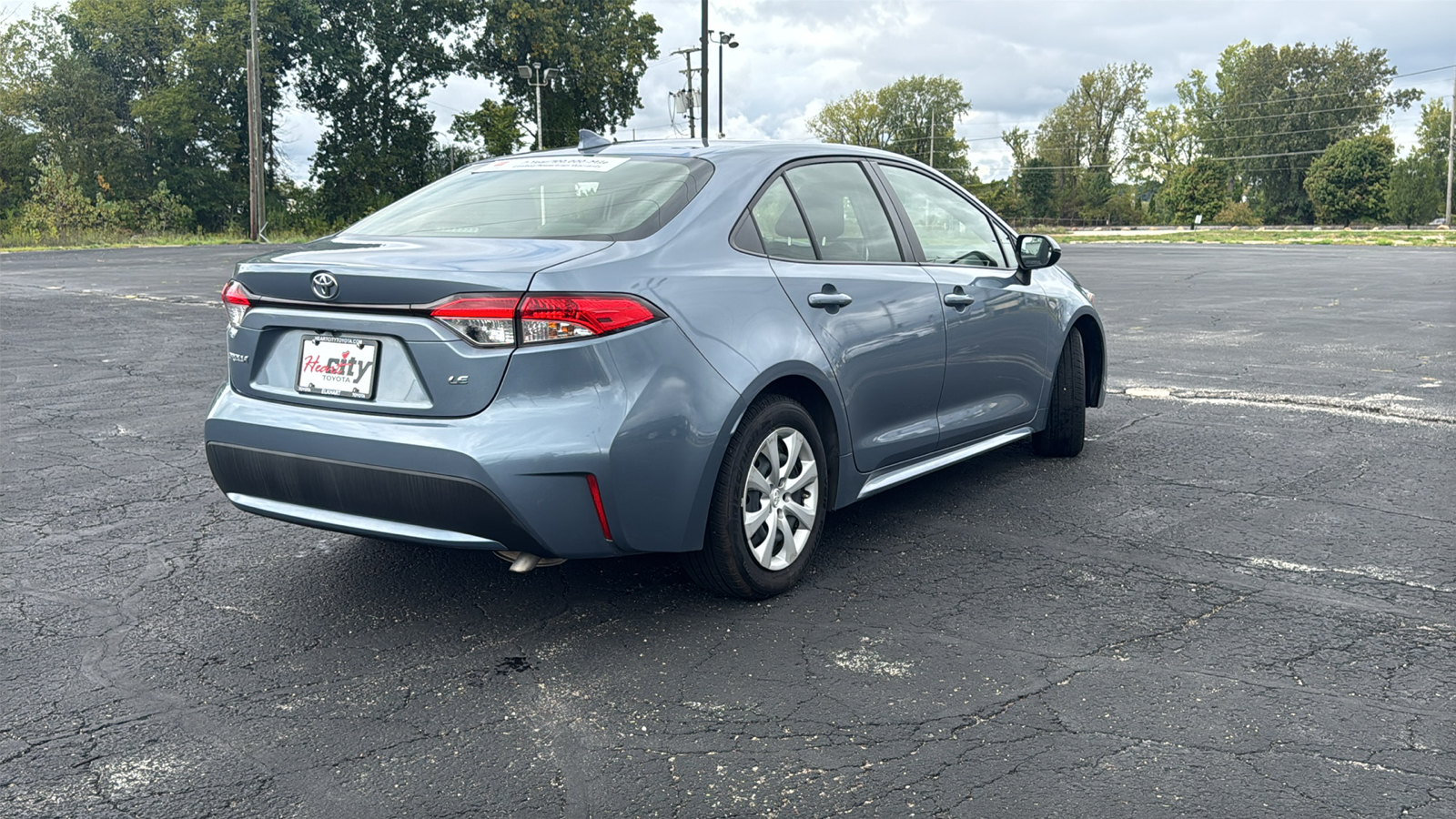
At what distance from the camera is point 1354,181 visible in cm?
7688

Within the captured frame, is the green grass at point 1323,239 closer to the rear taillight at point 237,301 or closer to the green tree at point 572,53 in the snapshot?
the green tree at point 572,53

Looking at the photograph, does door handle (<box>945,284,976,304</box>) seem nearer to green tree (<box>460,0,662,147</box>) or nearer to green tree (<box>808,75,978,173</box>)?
green tree (<box>460,0,662,147</box>)

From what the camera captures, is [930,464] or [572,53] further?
[572,53]

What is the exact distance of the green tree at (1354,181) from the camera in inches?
2995

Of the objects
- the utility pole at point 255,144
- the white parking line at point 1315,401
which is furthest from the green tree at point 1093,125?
the white parking line at point 1315,401

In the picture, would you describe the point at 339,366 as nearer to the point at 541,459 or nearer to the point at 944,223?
the point at 541,459

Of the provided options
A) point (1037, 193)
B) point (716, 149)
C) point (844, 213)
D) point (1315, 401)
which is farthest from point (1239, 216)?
point (716, 149)

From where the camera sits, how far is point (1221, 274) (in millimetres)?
24531

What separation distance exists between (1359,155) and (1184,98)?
1213 inches

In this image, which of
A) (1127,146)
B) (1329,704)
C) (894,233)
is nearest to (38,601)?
(894,233)

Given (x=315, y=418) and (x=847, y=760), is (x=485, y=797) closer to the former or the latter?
(x=847, y=760)

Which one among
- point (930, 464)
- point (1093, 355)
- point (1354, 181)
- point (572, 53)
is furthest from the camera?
point (1354, 181)

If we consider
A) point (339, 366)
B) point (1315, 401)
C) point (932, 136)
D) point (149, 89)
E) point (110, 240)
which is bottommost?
point (1315, 401)

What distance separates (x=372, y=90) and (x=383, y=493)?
5817 cm
